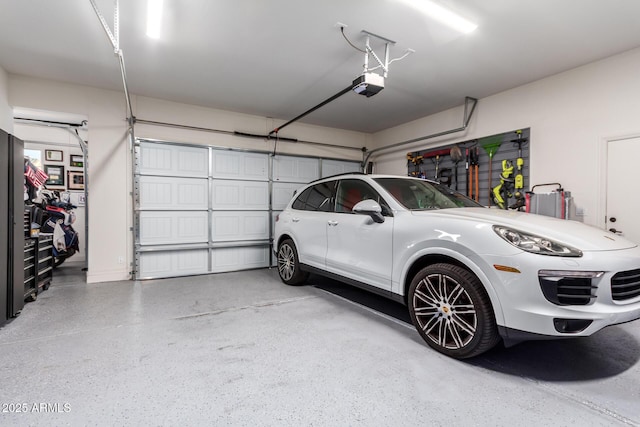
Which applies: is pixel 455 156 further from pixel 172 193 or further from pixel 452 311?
pixel 172 193

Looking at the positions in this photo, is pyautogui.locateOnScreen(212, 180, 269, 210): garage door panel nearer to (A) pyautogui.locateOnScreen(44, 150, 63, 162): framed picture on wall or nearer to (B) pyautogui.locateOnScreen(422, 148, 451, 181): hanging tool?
(B) pyautogui.locateOnScreen(422, 148, 451, 181): hanging tool

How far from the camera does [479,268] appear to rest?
2010 millimetres

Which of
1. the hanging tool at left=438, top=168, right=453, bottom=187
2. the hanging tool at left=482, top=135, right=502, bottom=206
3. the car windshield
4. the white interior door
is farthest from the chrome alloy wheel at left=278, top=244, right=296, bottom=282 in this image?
the white interior door

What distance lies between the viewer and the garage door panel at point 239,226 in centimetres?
543

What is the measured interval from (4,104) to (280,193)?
4147 millimetres

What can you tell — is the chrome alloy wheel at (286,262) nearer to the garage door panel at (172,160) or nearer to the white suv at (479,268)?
the white suv at (479,268)

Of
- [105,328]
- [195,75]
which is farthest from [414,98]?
[105,328]

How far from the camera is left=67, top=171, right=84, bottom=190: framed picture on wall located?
6543mm

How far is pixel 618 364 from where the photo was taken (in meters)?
2.08

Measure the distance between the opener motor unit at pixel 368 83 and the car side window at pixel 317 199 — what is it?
1.17 m


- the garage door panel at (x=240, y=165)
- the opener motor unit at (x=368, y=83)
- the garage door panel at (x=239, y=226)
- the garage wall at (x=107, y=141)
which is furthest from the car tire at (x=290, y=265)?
the garage wall at (x=107, y=141)

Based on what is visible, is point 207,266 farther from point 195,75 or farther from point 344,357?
point 344,357

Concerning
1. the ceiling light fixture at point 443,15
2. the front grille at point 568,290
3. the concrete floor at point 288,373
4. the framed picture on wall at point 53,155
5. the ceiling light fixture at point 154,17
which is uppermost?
the ceiling light fixture at point 443,15

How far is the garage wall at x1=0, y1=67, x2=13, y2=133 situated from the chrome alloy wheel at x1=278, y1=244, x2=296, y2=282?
4069mm
